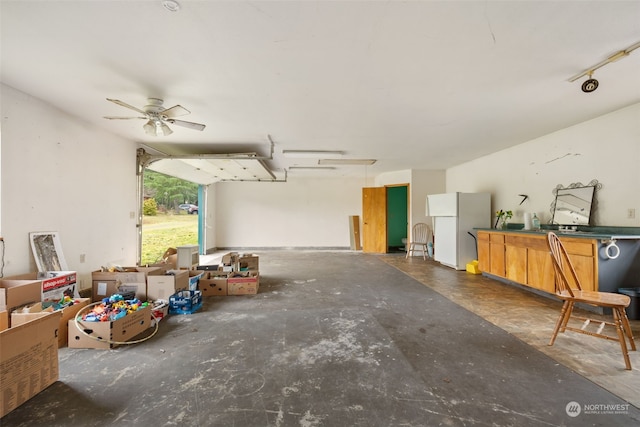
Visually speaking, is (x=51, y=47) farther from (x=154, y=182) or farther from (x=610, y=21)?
(x=154, y=182)

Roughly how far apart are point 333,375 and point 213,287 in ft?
A: 8.64

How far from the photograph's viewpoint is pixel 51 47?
2.08m

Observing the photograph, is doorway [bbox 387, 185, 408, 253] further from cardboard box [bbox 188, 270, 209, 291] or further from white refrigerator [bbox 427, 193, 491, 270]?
cardboard box [bbox 188, 270, 209, 291]

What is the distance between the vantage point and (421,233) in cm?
755

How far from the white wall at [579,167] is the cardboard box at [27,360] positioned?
5843 millimetres

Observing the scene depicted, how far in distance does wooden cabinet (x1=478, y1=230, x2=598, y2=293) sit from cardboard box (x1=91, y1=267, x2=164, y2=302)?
A: 4999 millimetres

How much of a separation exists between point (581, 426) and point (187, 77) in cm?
385

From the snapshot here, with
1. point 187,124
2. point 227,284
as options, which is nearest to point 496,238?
point 227,284

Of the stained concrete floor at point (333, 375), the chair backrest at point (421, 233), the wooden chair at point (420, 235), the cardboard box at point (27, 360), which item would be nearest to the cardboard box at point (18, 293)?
the stained concrete floor at point (333, 375)

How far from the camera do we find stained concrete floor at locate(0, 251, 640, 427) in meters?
1.50

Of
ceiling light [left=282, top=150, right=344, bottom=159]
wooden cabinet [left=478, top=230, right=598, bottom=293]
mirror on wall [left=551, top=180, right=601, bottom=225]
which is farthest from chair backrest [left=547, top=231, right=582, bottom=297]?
ceiling light [left=282, top=150, right=344, bottom=159]

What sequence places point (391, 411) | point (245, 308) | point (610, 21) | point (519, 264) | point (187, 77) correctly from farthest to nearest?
point (519, 264) → point (245, 308) → point (187, 77) → point (610, 21) → point (391, 411)

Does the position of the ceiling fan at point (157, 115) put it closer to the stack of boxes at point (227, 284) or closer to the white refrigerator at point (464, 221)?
the stack of boxes at point (227, 284)

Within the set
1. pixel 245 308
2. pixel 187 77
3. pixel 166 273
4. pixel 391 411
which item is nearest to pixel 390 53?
pixel 187 77
